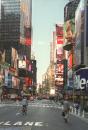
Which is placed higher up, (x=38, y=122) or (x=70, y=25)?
(x=70, y=25)

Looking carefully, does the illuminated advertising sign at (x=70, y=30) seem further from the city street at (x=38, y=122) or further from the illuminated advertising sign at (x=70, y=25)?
the city street at (x=38, y=122)

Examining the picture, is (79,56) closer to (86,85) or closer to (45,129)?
(86,85)

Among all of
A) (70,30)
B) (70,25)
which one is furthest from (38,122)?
(70,25)

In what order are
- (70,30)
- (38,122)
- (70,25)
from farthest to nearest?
(70,25) → (70,30) → (38,122)

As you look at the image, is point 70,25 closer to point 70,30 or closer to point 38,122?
point 70,30

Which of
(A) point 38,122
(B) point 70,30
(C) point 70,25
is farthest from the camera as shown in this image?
(C) point 70,25

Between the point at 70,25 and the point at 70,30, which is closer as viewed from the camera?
the point at 70,30

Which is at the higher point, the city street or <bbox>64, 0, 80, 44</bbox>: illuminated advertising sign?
<bbox>64, 0, 80, 44</bbox>: illuminated advertising sign

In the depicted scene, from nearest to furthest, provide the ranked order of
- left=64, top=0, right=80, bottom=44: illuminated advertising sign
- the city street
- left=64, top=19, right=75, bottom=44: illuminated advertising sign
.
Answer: the city street
left=64, top=19, right=75, bottom=44: illuminated advertising sign
left=64, top=0, right=80, bottom=44: illuminated advertising sign

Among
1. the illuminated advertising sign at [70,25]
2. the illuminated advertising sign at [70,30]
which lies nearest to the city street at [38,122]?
the illuminated advertising sign at [70,25]

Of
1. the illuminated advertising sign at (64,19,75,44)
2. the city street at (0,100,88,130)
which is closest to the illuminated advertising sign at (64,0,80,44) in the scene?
the illuminated advertising sign at (64,19,75,44)

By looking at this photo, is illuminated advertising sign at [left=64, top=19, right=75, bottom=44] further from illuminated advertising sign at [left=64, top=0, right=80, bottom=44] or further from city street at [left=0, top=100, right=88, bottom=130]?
city street at [left=0, top=100, right=88, bottom=130]

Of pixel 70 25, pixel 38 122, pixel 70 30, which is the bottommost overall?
pixel 38 122

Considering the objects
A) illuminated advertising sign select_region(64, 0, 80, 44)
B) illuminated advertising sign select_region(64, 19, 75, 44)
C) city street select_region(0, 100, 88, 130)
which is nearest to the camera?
city street select_region(0, 100, 88, 130)
